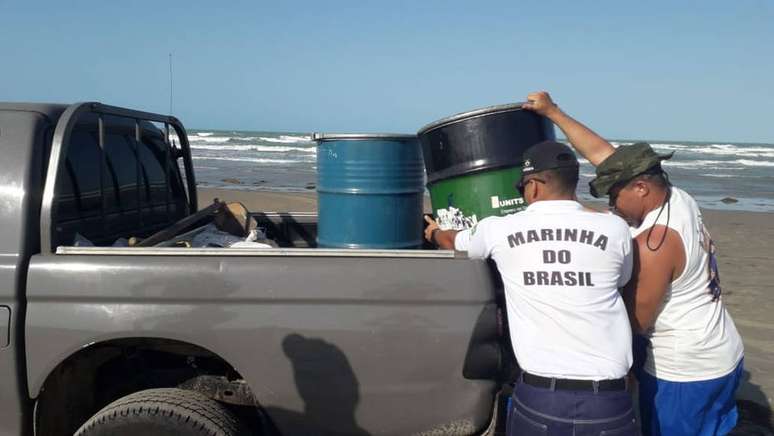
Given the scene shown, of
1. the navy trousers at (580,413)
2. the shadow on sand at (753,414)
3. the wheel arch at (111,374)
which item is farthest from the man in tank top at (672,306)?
the shadow on sand at (753,414)

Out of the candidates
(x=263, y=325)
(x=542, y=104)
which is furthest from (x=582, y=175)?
(x=263, y=325)

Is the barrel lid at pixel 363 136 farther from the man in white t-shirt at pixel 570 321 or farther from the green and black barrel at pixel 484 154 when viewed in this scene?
the man in white t-shirt at pixel 570 321

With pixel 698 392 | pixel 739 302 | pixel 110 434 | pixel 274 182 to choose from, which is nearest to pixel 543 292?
pixel 698 392

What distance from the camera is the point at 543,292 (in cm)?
224

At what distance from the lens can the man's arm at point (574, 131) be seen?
9.46 ft

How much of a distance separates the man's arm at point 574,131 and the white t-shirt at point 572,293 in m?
0.67

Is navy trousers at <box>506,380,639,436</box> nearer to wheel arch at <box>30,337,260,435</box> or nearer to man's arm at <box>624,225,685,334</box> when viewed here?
man's arm at <box>624,225,685,334</box>

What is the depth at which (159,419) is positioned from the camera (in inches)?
98.3

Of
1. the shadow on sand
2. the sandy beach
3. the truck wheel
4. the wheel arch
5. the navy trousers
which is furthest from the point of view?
the sandy beach

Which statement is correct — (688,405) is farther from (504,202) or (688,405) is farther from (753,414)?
(753,414)

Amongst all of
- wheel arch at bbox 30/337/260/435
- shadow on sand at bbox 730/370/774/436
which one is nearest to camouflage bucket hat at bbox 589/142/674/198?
wheel arch at bbox 30/337/260/435

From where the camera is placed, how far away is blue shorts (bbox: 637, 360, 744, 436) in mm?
2555

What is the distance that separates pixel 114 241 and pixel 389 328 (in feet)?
5.68

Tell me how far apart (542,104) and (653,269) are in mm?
1004
